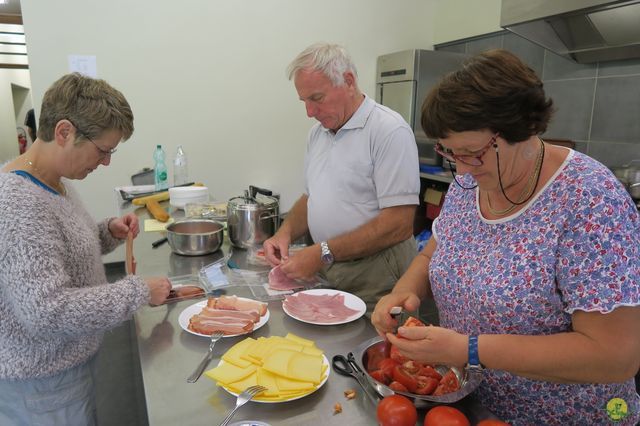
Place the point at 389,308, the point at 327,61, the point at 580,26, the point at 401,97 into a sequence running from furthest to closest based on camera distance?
1. the point at 401,97
2. the point at 580,26
3. the point at 327,61
4. the point at 389,308

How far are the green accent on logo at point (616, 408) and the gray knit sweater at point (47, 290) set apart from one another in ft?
3.94

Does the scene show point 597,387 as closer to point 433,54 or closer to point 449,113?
point 449,113

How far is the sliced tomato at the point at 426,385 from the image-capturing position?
0.97 meters

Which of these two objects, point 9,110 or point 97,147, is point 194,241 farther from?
point 9,110

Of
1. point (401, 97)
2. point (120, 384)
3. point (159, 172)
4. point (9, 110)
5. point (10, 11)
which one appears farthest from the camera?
point (9, 110)

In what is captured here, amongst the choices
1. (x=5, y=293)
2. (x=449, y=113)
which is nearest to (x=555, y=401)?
(x=449, y=113)

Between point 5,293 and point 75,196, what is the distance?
41 cm

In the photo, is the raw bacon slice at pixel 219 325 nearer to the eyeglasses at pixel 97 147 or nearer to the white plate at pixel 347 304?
the white plate at pixel 347 304

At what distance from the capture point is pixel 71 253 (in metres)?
1.23

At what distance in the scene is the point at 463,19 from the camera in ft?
13.1

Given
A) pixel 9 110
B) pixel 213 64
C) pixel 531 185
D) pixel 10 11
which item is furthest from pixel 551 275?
pixel 9 110

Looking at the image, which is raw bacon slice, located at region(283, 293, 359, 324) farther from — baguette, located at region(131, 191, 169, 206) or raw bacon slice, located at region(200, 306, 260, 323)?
baguette, located at region(131, 191, 169, 206)

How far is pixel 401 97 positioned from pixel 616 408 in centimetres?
324

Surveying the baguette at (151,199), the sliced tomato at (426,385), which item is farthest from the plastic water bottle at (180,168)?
the sliced tomato at (426,385)
